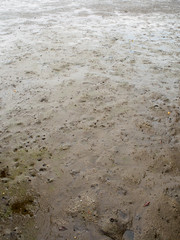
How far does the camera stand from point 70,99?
361 cm

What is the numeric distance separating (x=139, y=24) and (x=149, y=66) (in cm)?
368

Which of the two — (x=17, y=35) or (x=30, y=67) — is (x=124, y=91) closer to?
(x=30, y=67)

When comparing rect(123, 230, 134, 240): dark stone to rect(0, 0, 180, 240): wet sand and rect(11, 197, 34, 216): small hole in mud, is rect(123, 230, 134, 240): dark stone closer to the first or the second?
rect(0, 0, 180, 240): wet sand

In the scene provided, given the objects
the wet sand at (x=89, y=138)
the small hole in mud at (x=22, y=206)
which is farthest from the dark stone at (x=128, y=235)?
the small hole in mud at (x=22, y=206)

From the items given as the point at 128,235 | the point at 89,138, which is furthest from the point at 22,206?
the point at 89,138

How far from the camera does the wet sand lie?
1.92 m

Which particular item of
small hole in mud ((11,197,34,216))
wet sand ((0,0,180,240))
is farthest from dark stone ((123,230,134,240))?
small hole in mud ((11,197,34,216))

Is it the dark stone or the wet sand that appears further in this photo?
the wet sand

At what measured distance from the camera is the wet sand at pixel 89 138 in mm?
1925

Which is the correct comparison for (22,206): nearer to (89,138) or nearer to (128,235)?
(128,235)

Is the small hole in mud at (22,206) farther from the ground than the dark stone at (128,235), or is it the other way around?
the small hole in mud at (22,206)

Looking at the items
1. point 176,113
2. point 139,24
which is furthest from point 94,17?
point 176,113

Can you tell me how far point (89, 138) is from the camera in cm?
283

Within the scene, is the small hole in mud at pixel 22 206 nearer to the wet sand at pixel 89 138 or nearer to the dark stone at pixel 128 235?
the wet sand at pixel 89 138
